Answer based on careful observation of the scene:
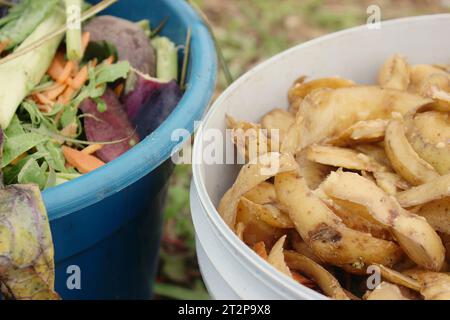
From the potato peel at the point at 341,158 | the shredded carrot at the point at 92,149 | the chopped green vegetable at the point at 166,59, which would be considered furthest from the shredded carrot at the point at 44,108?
the potato peel at the point at 341,158

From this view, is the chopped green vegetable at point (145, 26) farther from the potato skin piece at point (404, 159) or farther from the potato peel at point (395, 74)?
the potato skin piece at point (404, 159)

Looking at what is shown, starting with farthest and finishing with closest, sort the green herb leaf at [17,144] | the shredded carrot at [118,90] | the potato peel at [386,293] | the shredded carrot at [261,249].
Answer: the shredded carrot at [118,90] < the green herb leaf at [17,144] < the shredded carrot at [261,249] < the potato peel at [386,293]

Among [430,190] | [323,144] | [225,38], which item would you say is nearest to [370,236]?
[430,190]

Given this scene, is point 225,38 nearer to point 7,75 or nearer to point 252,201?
point 7,75

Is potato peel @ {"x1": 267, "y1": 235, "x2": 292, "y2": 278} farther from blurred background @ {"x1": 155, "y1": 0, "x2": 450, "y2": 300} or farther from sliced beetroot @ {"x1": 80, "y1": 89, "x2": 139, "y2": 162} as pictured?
blurred background @ {"x1": 155, "y1": 0, "x2": 450, "y2": 300}

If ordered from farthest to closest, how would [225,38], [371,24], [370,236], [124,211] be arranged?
[225,38]
[371,24]
[124,211]
[370,236]

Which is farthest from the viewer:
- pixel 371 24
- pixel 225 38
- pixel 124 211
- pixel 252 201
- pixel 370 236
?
pixel 225 38
